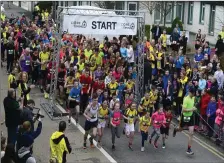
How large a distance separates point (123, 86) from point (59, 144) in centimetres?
718

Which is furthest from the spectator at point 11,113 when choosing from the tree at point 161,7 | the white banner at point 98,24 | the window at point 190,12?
the window at point 190,12

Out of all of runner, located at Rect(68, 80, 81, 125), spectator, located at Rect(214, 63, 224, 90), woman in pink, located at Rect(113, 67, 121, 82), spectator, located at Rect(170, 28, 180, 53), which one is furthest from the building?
runner, located at Rect(68, 80, 81, 125)

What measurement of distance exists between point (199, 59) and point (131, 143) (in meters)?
8.71

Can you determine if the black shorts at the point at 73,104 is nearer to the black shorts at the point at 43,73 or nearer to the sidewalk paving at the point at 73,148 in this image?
the sidewalk paving at the point at 73,148

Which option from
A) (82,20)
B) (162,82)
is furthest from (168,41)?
(82,20)

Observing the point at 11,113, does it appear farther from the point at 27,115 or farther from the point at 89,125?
the point at 89,125

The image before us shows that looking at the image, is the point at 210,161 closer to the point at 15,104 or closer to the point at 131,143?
the point at 131,143

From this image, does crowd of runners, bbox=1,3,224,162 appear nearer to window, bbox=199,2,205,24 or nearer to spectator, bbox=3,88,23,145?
spectator, bbox=3,88,23,145

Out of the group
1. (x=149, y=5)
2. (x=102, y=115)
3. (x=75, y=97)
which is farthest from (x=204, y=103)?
(x=149, y=5)

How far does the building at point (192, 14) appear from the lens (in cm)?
3312

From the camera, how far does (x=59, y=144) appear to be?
10805mm

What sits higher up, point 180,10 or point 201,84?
point 180,10

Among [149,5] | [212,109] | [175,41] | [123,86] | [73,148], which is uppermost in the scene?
[149,5]

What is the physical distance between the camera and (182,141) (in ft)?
52.0
